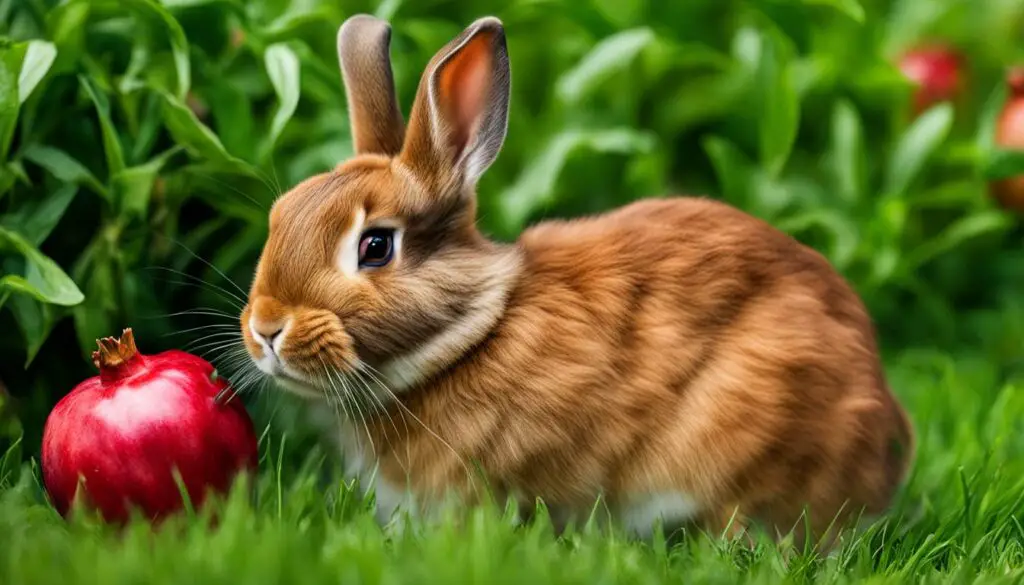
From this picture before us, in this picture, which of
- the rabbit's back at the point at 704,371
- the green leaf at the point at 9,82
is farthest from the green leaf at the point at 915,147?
the green leaf at the point at 9,82

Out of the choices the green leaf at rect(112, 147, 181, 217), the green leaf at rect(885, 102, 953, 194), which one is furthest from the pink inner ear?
the green leaf at rect(885, 102, 953, 194)

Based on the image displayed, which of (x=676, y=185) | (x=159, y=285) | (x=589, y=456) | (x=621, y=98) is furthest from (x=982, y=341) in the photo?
(x=159, y=285)

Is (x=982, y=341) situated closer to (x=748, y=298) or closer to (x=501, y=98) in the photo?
(x=748, y=298)

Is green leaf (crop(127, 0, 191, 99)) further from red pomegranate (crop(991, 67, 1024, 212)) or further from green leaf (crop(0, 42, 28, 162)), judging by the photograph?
red pomegranate (crop(991, 67, 1024, 212))

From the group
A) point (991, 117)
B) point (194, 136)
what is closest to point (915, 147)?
point (991, 117)

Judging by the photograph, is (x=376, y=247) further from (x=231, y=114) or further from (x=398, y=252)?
(x=231, y=114)
